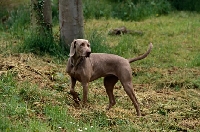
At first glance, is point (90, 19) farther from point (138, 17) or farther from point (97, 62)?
point (97, 62)

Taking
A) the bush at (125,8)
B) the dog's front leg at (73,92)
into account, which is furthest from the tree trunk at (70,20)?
the bush at (125,8)

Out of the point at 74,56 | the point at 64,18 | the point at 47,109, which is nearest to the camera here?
the point at 47,109

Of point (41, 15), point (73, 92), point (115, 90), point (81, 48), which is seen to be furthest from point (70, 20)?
point (81, 48)

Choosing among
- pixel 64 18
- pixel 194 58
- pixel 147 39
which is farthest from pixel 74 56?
pixel 147 39

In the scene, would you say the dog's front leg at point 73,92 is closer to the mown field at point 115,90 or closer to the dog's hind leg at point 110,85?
the mown field at point 115,90

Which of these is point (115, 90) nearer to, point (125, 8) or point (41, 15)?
point (41, 15)

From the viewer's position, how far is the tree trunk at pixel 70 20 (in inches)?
436

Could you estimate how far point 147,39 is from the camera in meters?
13.7

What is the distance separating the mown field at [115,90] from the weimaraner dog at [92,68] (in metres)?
0.34

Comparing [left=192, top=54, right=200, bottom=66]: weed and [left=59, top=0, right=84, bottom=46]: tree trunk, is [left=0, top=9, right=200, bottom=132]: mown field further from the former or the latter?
[left=59, top=0, right=84, bottom=46]: tree trunk

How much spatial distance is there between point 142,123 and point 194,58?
4.99 meters

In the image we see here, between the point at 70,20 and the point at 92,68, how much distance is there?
371cm

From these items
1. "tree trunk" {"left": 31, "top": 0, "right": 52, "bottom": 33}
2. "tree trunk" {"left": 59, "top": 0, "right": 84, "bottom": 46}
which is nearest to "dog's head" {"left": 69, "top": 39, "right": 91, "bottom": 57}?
"tree trunk" {"left": 59, "top": 0, "right": 84, "bottom": 46}

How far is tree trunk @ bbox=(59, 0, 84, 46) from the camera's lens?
11.1 m
